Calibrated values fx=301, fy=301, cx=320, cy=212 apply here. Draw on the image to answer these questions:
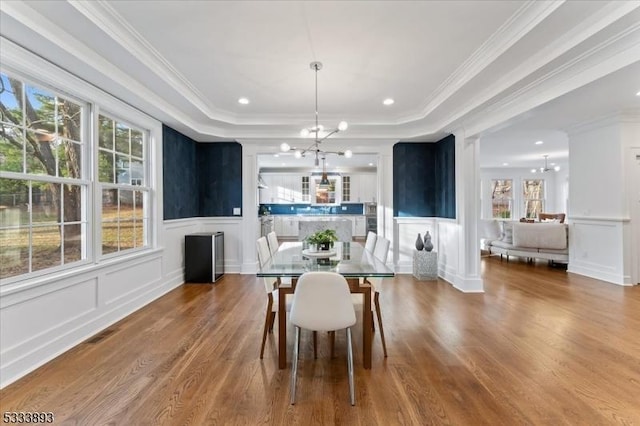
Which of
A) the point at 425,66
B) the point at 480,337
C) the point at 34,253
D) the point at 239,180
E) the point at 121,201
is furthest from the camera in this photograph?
the point at 239,180

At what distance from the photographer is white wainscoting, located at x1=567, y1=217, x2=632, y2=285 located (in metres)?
4.60

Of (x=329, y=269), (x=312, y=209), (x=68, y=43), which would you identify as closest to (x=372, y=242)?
(x=329, y=269)

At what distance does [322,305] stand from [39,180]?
2570 mm

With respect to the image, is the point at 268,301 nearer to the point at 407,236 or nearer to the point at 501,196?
the point at 407,236

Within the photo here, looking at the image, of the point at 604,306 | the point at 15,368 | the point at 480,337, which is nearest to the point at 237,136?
the point at 15,368

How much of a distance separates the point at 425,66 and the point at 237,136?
3.27 meters

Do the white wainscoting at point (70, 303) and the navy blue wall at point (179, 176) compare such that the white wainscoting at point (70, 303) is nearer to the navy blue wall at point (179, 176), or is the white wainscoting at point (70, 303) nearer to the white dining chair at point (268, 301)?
the navy blue wall at point (179, 176)

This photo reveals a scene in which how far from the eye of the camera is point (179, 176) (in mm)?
4879

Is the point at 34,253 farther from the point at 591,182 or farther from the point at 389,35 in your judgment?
the point at 591,182

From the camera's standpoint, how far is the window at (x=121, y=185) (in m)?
3.31

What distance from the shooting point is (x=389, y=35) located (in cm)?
256

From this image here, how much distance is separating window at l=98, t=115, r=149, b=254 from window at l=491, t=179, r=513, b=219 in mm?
11116

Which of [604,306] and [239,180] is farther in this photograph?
[239,180]

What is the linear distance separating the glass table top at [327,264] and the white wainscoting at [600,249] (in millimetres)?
4338
